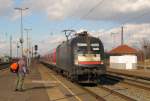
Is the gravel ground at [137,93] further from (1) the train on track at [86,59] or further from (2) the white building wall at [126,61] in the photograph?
(2) the white building wall at [126,61]

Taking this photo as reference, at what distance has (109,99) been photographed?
1955 centimetres

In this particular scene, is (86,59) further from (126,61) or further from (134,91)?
(126,61)

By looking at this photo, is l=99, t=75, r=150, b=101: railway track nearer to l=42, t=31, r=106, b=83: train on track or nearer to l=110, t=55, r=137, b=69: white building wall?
l=42, t=31, r=106, b=83: train on track

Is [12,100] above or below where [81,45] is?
below

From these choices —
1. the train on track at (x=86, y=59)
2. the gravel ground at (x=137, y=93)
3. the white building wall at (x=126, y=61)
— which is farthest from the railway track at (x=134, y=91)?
the white building wall at (x=126, y=61)

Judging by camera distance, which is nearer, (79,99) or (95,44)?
(79,99)

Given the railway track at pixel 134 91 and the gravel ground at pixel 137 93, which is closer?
the gravel ground at pixel 137 93

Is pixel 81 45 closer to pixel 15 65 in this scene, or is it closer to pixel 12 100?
pixel 15 65

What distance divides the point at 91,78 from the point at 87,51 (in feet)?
6.01

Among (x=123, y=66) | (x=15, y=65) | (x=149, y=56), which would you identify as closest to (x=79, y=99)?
(x=15, y=65)

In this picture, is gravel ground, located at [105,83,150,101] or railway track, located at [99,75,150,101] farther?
railway track, located at [99,75,150,101]

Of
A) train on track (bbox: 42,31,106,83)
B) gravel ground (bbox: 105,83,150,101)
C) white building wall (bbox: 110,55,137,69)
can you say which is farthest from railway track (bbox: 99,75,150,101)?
white building wall (bbox: 110,55,137,69)

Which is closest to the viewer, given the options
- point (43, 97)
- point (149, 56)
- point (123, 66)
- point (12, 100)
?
point (12, 100)

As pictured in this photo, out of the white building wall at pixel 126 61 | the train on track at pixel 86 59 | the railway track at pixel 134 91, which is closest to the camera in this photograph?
the railway track at pixel 134 91
